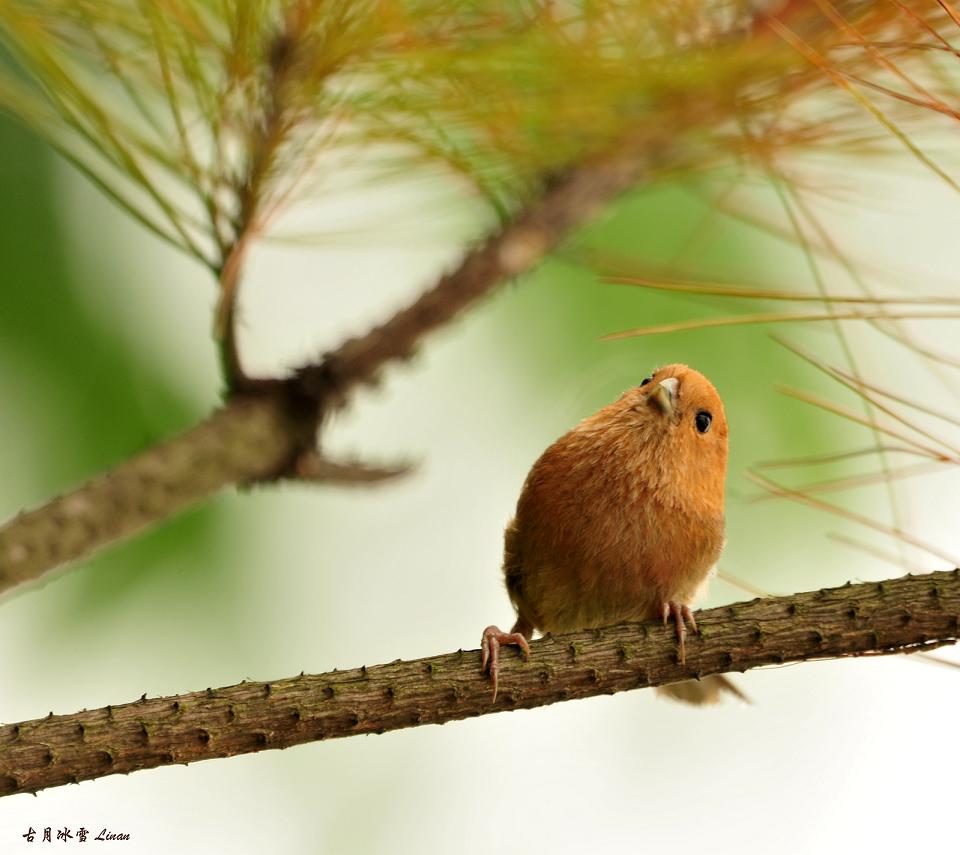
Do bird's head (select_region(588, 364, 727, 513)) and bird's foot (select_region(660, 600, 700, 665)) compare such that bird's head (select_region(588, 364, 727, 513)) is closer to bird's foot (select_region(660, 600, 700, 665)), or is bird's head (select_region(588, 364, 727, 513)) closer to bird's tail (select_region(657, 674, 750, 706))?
bird's foot (select_region(660, 600, 700, 665))

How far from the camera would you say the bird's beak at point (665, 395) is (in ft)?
3.59

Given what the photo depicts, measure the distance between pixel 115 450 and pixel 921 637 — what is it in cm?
125

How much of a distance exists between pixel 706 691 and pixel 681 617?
1.19ft

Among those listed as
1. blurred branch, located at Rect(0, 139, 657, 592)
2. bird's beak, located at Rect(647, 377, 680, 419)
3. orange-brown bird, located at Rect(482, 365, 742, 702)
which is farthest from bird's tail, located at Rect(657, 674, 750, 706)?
blurred branch, located at Rect(0, 139, 657, 592)

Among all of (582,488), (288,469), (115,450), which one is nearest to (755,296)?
(582,488)

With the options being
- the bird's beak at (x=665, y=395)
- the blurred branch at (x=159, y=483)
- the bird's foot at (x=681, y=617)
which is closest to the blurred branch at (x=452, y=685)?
the bird's foot at (x=681, y=617)

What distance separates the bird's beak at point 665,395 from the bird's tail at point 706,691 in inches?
12.3

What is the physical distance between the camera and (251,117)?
100 centimetres

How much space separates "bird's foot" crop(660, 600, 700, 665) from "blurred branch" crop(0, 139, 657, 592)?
0.27 meters

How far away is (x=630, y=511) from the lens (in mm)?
1078

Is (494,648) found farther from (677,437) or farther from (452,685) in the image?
(677,437)

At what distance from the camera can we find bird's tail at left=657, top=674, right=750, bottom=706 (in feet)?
4.15

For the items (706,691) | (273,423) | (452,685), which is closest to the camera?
(452,685)

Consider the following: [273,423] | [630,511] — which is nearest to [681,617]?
[630,511]
